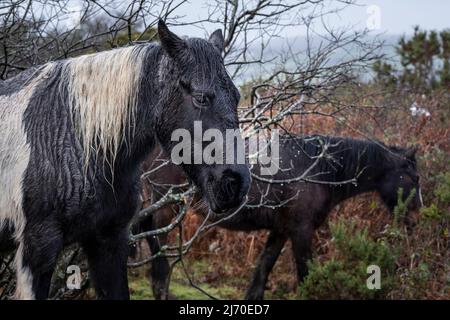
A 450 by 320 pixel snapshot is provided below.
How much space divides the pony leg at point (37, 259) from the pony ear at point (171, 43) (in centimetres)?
113

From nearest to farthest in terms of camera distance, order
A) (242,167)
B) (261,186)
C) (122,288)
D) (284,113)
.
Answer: (242,167) < (122,288) < (284,113) < (261,186)

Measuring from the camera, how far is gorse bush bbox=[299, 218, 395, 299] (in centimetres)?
703

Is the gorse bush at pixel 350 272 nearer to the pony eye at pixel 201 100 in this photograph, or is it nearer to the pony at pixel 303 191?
the pony at pixel 303 191

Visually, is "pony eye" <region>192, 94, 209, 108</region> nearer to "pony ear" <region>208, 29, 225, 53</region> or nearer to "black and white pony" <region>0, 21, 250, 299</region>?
"black and white pony" <region>0, 21, 250, 299</region>

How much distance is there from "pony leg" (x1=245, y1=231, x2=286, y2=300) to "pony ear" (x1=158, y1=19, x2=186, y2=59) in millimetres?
5027

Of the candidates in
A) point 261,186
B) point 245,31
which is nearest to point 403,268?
point 261,186

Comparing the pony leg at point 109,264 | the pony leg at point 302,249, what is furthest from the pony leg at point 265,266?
the pony leg at point 109,264

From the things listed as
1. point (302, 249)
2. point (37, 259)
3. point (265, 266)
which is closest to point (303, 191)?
point (302, 249)

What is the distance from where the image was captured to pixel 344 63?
18.6 ft

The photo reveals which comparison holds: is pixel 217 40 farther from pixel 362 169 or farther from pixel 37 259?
pixel 362 169

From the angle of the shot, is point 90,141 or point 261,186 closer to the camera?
point 90,141

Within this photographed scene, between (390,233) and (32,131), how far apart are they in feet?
16.2

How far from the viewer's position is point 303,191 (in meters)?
7.99
